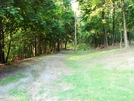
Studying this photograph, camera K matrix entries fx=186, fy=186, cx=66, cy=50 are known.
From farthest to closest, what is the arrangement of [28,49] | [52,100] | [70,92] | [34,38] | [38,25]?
[28,49] < [34,38] < [38,25] < [70,92] < [52,100]

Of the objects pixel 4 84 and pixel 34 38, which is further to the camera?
pixel 34 38

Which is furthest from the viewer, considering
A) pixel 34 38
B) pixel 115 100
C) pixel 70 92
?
pixel 34 38

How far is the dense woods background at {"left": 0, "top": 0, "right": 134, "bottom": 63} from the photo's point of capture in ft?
43.8

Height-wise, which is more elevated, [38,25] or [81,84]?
[38,25]

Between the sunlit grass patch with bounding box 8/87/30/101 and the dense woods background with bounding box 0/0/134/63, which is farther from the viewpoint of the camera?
the dense woods background with bounding box 0/0/134/63

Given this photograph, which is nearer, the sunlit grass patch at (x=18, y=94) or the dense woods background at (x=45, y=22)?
the sunlit grass patch at (x=18, y=94)

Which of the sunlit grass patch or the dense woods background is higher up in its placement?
the dense woods background

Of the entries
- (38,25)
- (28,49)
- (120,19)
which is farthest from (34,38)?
(120,19)

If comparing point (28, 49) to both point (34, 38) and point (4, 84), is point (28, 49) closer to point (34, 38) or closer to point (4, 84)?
point (34, 38)

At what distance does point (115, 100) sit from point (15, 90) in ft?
13.5

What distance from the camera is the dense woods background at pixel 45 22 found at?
13.3 meters

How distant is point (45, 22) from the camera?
54.4ft

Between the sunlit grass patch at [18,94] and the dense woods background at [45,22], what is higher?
the dense woods background at [45,22]

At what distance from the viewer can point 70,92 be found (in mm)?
6539
